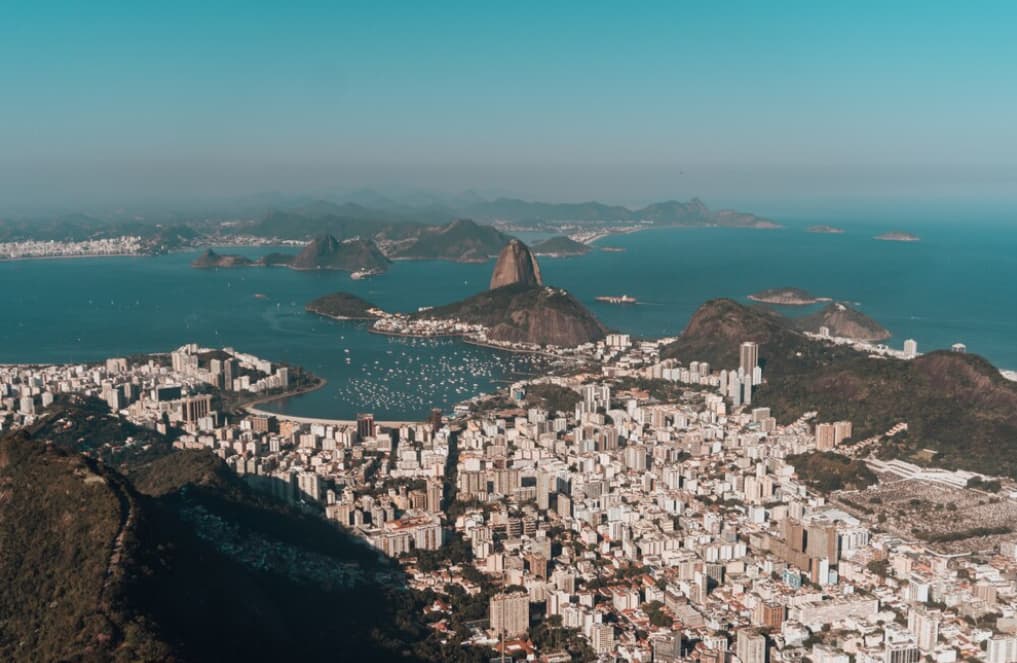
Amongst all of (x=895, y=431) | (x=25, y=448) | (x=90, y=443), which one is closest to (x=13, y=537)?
(x=25, y=448)

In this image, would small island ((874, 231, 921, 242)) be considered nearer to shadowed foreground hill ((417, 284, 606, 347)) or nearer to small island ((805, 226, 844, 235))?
small island ((805, 226, 844, 235))

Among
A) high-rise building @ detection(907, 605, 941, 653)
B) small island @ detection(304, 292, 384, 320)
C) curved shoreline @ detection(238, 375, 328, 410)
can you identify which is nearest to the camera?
high-rise building @ detection(907, 605, 941, 653)

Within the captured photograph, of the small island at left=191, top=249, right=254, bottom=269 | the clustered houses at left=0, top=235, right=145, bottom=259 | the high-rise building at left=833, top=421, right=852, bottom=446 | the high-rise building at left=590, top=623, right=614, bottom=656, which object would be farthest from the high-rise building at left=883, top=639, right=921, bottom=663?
the clustered houses at left=0, top=235, right=145, bottom=259

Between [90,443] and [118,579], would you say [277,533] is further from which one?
[90,443]

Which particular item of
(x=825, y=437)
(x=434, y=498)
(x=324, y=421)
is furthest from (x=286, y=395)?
(x=825, y=437)

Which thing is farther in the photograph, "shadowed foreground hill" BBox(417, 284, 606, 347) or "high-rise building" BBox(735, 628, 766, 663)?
"shadowed foreground hill" BBox(417, 284, 606, 347)

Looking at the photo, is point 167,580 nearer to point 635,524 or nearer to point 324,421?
point 635,524
